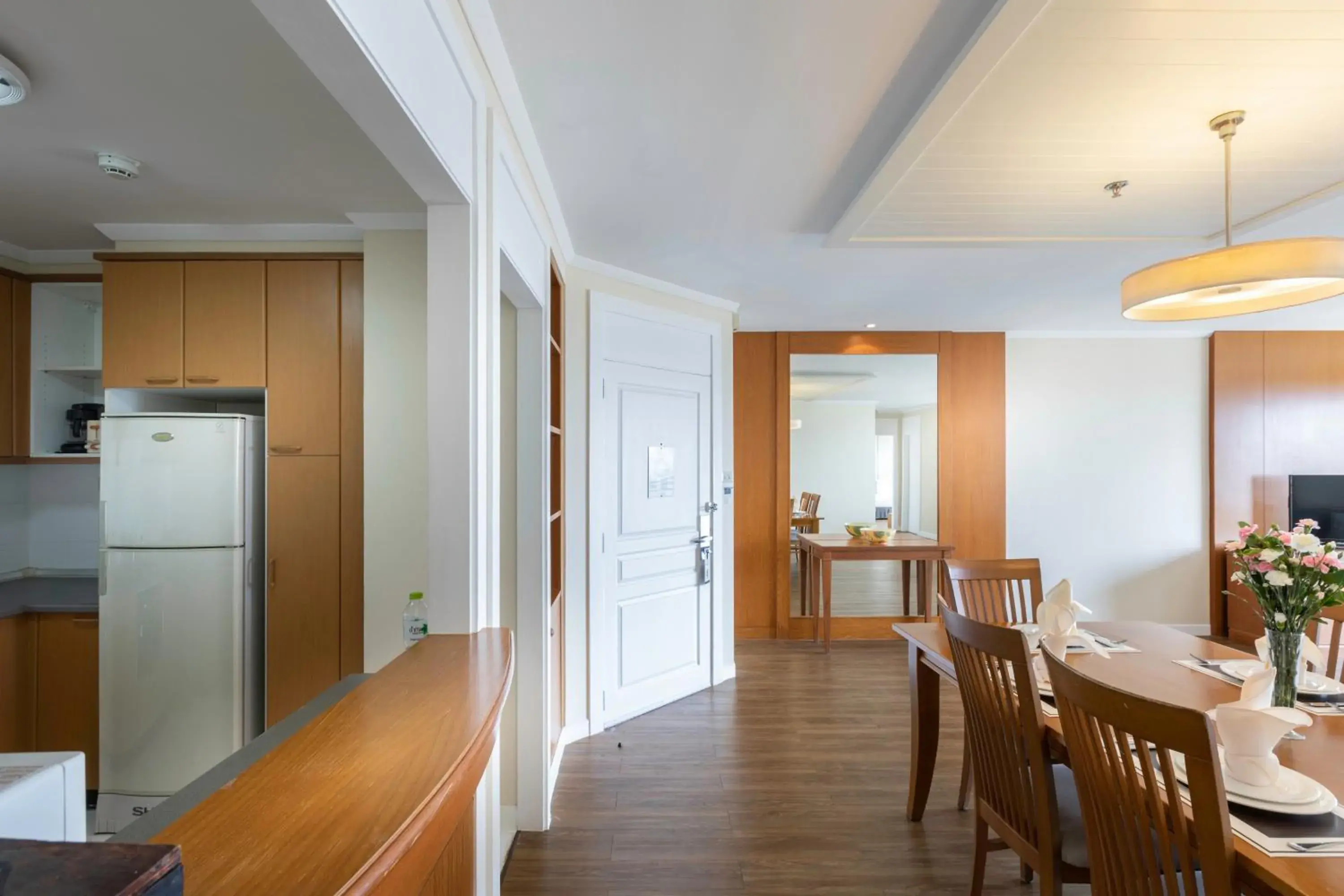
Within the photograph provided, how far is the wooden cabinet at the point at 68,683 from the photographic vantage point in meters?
2.68

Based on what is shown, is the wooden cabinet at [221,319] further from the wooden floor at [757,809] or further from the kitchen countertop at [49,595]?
the wooden floor at [757,809]

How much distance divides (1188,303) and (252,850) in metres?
2.86

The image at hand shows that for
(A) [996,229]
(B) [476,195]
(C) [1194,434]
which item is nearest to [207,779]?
→ (B) [476,195]

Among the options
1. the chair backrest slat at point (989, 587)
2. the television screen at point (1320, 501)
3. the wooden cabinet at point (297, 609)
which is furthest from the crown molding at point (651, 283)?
the television screen at point (1320, 501)

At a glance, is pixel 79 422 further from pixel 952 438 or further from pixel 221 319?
pixel 952 438

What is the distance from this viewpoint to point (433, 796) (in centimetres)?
75

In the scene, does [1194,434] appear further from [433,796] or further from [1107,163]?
[433,796]

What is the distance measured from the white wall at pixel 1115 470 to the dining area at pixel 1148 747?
116 inches

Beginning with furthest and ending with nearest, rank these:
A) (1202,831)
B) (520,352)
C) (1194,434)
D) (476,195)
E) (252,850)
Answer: (1194,434) < (520,352) < (476,195) < (1202,831) < (252,850)

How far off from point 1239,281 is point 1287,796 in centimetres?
133

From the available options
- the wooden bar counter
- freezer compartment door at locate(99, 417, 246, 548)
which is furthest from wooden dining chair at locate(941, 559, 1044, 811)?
freezer compartment door at locate(99, 417, 246, 548)

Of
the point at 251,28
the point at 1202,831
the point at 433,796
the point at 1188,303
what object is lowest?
the point at 1202,831

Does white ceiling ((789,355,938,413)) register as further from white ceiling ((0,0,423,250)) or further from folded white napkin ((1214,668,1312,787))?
folded white napkin ((1214,668,1312,787))

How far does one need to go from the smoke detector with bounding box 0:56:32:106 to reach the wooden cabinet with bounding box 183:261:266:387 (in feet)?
3.06
